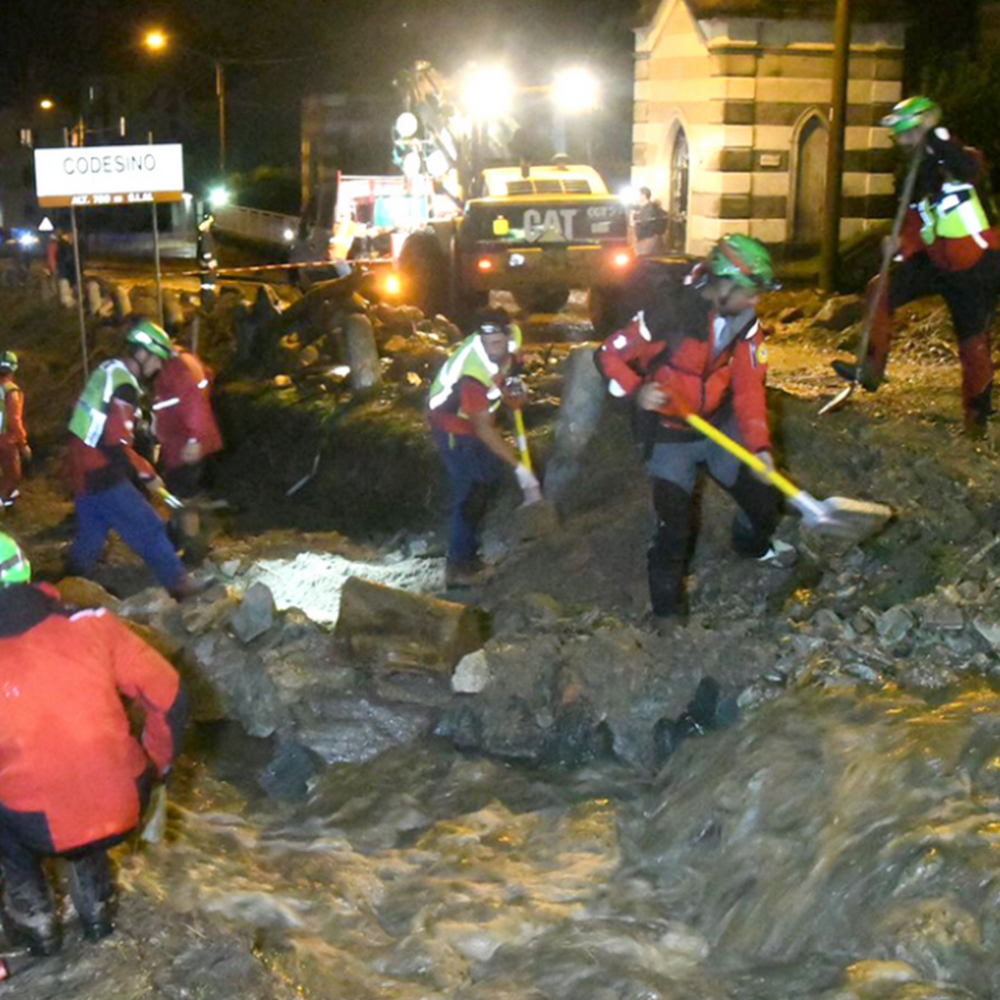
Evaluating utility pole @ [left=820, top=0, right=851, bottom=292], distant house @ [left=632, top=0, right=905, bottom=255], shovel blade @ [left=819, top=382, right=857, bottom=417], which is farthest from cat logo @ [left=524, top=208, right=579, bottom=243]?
shovel blade @ [left=819, top=382, right=857, bottom=417]

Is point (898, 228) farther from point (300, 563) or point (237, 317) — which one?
point (237, 317)

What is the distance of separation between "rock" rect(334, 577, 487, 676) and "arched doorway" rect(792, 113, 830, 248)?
14.8 metres

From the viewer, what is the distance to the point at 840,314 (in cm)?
1535

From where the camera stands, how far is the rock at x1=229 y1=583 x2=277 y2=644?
8.39 meters

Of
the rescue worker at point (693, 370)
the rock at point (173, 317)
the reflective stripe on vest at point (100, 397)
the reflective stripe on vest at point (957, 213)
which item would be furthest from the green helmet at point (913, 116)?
the rock at point (173, 317)

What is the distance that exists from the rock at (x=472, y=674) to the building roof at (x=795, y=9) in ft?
48.7

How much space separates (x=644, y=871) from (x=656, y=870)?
48mm

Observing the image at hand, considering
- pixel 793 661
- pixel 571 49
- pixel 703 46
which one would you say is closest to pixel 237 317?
pixel 703 46

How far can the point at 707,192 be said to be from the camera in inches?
850

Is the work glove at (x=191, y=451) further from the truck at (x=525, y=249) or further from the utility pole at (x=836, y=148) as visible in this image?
the utility pole at (x=836, y=148)

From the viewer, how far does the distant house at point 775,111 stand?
68.3 ft

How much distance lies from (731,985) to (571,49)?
30759 millimetres

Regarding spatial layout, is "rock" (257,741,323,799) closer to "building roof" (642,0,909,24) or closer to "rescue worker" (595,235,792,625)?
"rescue worker" (595,235,792,625)

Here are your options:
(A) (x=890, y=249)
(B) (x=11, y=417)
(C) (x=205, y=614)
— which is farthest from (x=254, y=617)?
(B) (x=11, y=417)
